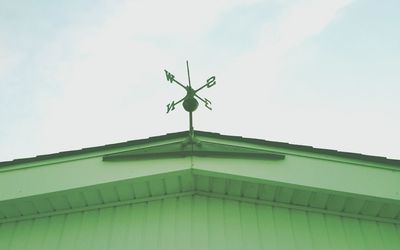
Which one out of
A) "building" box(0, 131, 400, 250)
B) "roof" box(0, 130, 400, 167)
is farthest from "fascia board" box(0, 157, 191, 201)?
"roof" box(0, 130, 400, 167)

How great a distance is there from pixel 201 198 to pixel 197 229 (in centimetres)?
40

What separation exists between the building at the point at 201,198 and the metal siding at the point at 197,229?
Answer: 0.01m

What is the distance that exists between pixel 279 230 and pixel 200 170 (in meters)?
0.97

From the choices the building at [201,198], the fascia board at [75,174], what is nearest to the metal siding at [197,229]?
the building at [201,198]

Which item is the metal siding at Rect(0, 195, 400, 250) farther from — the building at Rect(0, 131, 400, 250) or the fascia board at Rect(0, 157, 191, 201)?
the fascia board at Rect(0, 157, 191, 201)

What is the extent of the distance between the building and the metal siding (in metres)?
0.01

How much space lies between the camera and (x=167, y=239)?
12.9 feet

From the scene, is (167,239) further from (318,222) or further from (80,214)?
(318,222)

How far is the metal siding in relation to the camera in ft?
12.8

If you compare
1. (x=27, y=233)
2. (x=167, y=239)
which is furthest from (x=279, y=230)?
(x=27, y=233)

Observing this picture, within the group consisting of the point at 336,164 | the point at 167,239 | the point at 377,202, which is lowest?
the point at 167,239

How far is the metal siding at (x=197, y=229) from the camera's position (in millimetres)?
3904

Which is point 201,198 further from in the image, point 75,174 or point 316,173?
point 75,174

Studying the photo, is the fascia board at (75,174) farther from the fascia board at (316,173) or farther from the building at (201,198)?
the fascia board at (316,173)
